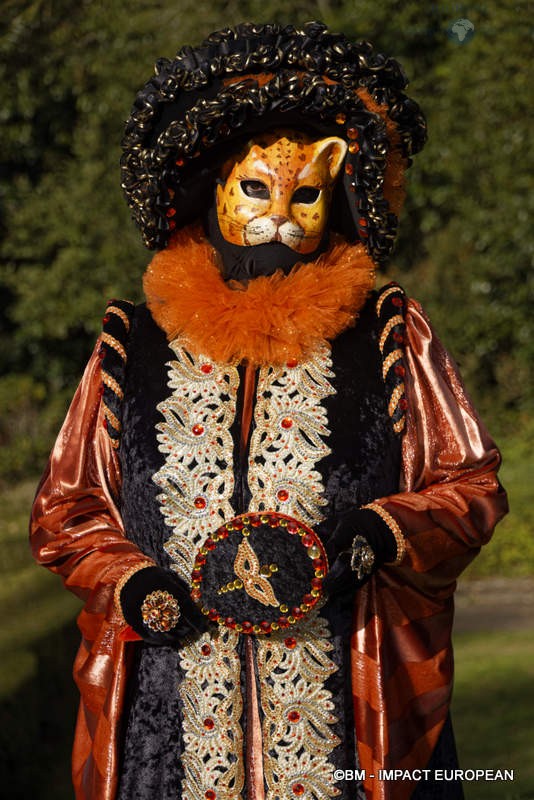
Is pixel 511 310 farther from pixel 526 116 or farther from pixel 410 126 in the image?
pixel 410 126

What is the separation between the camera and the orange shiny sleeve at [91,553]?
10.5 ft

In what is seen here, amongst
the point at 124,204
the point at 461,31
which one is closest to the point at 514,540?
the point at 124,204

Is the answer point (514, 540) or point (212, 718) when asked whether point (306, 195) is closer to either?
point (212, 718)

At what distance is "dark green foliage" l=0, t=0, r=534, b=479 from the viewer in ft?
38.1

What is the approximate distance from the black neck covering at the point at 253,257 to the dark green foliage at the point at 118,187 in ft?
27.2

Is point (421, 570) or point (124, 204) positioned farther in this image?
point (124, 204)

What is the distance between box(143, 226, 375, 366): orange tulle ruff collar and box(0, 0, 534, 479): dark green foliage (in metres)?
8.35

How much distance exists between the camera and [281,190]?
331cm

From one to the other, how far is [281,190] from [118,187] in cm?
926

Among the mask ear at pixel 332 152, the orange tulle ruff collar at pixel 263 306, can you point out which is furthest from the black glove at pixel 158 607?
the mask ear at pixel 332 152

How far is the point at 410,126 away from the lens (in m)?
3.46

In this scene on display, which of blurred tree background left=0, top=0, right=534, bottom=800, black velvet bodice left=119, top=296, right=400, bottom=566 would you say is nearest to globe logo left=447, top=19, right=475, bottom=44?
blurred tree background left=0, top=0, right=534, bottom=800

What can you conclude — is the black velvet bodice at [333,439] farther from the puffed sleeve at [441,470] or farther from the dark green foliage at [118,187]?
the dark green foliage at [118,187]

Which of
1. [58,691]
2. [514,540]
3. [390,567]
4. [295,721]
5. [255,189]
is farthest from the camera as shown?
[514,540]
